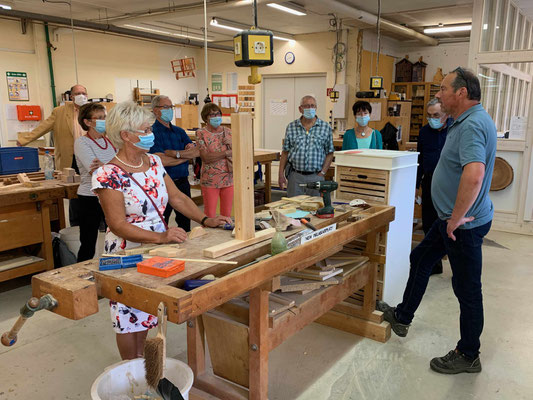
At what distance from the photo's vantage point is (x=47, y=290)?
144cm

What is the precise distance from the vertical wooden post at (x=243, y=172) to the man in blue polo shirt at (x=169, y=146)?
6.67 feet

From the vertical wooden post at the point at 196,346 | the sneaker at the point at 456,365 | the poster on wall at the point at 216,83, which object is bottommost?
the sneaker at the point at 456,365

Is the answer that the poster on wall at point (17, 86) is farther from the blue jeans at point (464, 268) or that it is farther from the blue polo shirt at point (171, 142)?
the blue jeans at point (464, 268)

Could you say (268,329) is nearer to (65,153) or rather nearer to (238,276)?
(238,276)

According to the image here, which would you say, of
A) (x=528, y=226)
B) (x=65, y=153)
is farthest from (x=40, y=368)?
(x=528, y=226)

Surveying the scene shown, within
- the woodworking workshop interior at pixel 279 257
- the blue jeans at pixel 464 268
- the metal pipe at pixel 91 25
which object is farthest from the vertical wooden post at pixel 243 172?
the metal pipe at pixel 91 25

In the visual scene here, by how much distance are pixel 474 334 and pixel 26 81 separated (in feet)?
25.8

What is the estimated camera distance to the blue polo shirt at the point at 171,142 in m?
3.87

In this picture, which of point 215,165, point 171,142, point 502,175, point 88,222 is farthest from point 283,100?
point 88,222

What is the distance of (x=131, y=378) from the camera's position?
168 cm

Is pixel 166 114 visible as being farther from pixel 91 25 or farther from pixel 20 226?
pixel 91 25

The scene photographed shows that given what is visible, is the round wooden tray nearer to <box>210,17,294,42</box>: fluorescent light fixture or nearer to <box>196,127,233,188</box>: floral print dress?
<box>196,127,233,188</box>: floral print dress

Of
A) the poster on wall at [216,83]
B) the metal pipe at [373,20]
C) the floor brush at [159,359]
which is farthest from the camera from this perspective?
the poster on wall at [216,83]

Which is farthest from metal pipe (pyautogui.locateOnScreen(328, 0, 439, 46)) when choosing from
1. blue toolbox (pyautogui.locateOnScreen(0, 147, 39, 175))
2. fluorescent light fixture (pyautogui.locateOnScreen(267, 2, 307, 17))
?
blue toolbox (pyautogui.locateOnScreen(0, 147, 39, 175))
